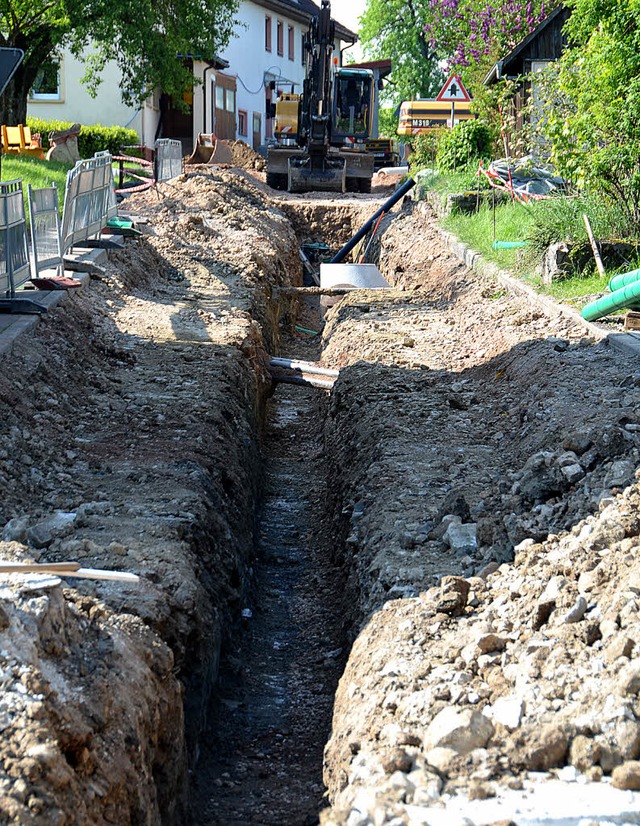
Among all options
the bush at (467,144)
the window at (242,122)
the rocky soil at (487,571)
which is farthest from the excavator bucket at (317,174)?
the window at (242,122)

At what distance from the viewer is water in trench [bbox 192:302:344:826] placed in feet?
17.9

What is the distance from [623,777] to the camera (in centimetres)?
360

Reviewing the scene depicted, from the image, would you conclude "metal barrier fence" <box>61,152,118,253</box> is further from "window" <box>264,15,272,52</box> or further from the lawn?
"window" <box>264,15,272,52</box>

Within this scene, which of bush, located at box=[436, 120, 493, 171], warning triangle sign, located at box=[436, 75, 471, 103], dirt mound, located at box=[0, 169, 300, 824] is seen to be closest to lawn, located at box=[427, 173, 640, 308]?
dirt mound, located at box=[0, 169, 300, 824]

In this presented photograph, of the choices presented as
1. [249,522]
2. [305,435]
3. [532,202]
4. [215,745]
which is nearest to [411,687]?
[215,745]

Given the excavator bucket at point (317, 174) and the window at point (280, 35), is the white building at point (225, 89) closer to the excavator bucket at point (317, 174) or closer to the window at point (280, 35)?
the window at point (280, 35)

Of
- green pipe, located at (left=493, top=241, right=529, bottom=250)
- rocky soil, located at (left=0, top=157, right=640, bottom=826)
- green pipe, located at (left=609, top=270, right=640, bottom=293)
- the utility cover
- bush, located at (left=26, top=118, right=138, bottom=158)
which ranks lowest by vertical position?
rocky soil, located at (left=0, top=157, right=640, bottom=826)

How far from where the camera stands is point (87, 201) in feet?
44.4

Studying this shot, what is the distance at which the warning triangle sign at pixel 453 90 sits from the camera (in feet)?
68.9

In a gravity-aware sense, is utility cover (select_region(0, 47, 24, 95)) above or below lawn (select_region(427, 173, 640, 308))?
above

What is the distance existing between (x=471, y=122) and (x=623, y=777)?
20.2 m

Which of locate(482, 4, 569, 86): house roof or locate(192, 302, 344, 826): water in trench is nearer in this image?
locate(192, 302, 344, 826): water in trench

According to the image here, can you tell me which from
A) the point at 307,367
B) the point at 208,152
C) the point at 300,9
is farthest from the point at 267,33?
the point at 307,367

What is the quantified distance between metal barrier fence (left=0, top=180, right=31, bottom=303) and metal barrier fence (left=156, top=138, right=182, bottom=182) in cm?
1441
